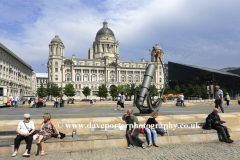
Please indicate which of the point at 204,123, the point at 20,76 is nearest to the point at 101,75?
the point at 20,76

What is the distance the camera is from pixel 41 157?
596cm

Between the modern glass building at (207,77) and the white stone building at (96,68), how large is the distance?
24.2 meters

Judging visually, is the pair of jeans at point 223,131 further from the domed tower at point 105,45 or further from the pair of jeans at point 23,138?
the domed tower at point 105,45

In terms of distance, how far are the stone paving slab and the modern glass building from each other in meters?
69.0

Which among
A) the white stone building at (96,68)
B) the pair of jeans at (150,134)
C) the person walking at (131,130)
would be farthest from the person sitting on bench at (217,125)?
the white stone building at (96,68)

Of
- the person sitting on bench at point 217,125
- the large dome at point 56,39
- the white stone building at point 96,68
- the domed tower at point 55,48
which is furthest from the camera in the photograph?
the large dome at point 56,39

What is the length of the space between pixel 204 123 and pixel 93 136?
5216mm

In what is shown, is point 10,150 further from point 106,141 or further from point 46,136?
point 106,141

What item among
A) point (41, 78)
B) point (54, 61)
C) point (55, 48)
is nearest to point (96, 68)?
point (54, 61)

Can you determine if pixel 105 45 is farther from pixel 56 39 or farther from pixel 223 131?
pixel 223 131

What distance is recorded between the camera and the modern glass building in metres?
67.7

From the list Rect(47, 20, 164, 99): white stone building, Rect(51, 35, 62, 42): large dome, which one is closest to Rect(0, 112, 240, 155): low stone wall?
Rect(47, 20, 164, 99): white stone building

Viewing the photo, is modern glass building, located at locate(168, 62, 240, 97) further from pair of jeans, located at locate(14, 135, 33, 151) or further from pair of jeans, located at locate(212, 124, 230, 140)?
pair of jeans, located at locate(14, 135, 33, 151)

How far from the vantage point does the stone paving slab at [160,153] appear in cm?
590
